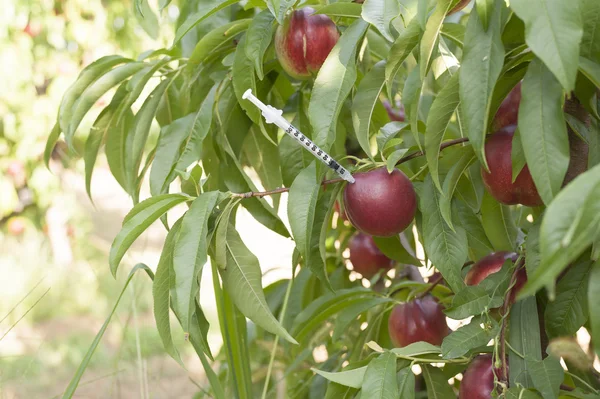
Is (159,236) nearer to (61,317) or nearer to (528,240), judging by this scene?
(61,317)

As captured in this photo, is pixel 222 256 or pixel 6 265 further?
pixel 6 265

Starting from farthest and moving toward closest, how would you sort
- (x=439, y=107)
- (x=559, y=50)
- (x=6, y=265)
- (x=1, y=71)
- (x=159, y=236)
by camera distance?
(x=159, y=236)
(x=6, y=265)
(x=1, y=71)
(x=439, y=107)
(x=559, y=50)

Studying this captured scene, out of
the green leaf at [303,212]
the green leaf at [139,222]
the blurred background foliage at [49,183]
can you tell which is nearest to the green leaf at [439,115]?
the green leaf at [303,212]

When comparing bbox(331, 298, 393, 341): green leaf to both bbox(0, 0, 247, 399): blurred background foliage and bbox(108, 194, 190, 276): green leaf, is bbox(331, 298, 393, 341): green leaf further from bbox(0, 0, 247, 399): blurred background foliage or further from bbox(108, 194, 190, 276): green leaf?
bbox(0, 0, 247, 399): blurred background foliage

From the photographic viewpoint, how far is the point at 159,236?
3.81 m

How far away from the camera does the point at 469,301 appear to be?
1.86 feet

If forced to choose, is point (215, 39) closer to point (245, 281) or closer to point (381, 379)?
point (245, 281)

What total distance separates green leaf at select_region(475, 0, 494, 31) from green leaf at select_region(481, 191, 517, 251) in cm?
29

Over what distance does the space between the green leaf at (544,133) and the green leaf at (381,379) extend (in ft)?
0.60

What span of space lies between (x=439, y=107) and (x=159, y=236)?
344 centimetres

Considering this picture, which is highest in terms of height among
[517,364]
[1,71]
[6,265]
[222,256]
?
[1,71]

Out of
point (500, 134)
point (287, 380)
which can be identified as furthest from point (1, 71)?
point (500, 134)

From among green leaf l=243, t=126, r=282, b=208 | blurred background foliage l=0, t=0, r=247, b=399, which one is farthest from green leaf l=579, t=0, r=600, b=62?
blurred background foliage l=0, t=0, r=247, b=399

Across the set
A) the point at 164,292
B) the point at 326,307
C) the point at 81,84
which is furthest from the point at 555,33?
the point at 81,84
